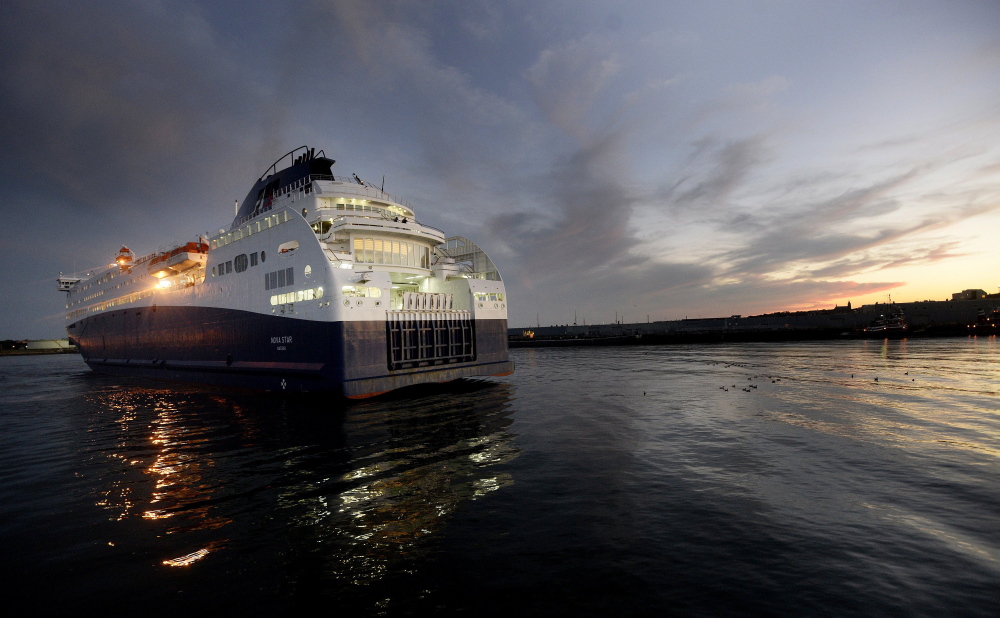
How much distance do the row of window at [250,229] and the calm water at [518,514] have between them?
1179 cm

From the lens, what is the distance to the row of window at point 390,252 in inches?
929

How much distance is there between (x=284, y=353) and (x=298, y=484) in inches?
596

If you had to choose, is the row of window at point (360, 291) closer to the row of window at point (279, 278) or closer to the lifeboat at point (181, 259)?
the row of window at point (279, 278)

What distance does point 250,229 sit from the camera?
83.4ft

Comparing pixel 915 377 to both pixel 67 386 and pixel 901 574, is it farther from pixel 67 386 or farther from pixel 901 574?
pixel 67 386

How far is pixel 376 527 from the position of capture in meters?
6.93

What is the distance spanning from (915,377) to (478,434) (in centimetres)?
2892

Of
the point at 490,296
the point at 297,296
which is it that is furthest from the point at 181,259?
the point at 490,296

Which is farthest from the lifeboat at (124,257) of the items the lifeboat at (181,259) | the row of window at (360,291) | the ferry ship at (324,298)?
the row of window at (360,291)

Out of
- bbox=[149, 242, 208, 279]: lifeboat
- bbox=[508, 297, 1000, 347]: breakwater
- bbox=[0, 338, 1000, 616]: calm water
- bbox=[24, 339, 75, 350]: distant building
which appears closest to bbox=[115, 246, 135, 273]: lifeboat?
bbox=[149, 242, 208, 279]: lifeboat

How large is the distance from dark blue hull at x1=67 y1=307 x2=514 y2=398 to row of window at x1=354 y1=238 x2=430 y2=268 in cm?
472

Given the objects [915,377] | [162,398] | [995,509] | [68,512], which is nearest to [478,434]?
[68,512]

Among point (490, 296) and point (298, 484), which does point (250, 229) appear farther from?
point (298, 484)

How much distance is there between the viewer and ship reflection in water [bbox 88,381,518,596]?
20.0ft
